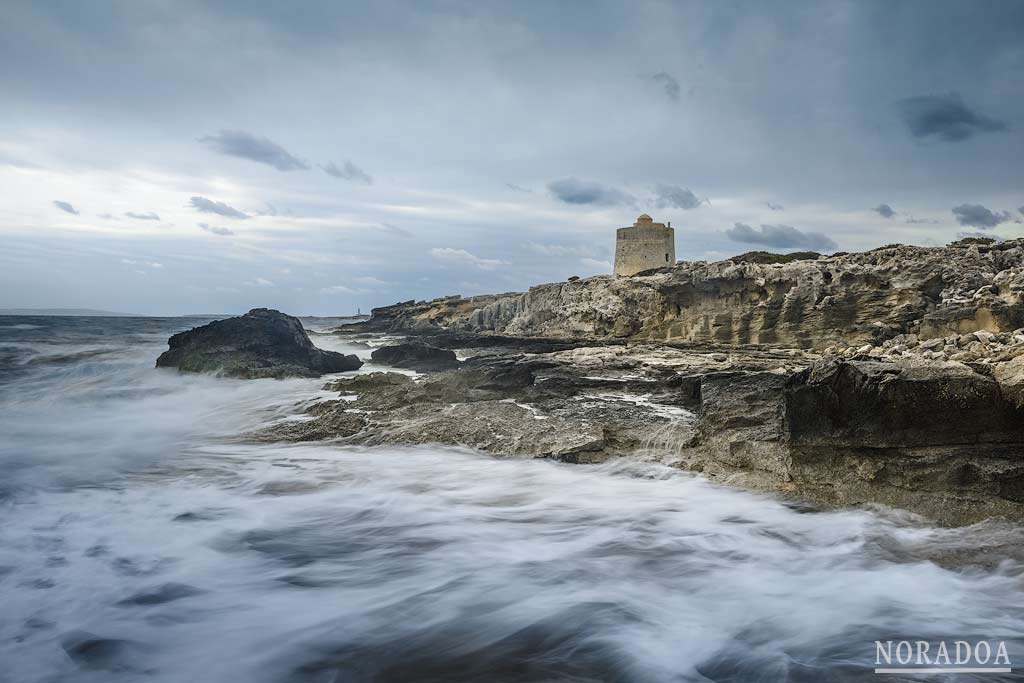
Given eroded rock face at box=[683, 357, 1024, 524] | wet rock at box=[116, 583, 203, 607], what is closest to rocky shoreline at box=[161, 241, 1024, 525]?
eroded rock face at box=[683, 357, 1024, 524]

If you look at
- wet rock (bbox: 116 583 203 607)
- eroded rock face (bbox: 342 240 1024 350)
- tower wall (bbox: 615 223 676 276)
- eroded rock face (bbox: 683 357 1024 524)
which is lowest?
wet rock (bbox: 116 583 203 607)

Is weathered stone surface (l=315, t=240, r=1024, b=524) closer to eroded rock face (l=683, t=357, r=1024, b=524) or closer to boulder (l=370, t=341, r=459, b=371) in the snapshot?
eroded rock face (l=683, t=357, r=1024, b=524)

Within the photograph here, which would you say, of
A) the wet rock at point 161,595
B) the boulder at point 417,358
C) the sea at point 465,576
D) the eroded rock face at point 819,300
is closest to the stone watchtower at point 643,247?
the eroded rock face at point 819,300

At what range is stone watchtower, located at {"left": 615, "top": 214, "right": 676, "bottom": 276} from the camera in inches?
1795

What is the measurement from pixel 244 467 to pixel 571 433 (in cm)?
444

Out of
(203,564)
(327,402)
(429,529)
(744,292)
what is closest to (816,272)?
(744,292)

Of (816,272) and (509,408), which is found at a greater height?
(816,272)

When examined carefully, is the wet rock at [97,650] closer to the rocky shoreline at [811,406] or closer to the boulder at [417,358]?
the rocky shoreline at [811,406]

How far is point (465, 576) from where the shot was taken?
16.9 feet

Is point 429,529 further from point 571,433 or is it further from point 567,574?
point 571,433

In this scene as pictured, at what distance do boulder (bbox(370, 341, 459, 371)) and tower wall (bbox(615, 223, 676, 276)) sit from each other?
27060mm

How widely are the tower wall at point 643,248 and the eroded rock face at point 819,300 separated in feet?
42.0

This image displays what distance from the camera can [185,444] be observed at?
9.62 metres

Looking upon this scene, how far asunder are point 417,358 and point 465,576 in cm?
1643
